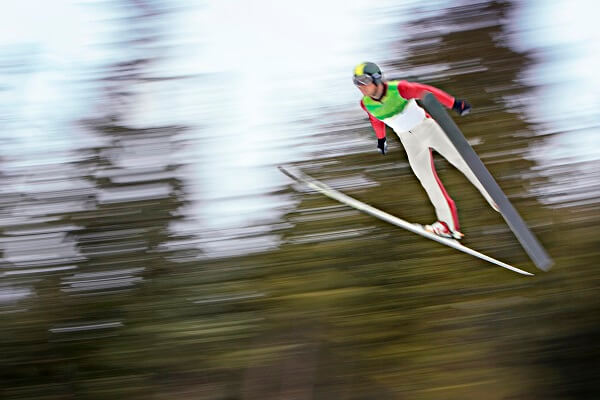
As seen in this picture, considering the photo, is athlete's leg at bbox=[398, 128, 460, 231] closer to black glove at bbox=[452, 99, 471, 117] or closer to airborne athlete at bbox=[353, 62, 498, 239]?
airborne athlete at bbox=[353, 62, 498, 239]

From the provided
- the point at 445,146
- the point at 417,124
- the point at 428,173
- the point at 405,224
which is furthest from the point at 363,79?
the point at 405,224

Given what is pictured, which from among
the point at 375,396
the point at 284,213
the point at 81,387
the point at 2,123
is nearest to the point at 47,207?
the point at 2,123

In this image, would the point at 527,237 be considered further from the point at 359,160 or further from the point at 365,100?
the point at 359,160

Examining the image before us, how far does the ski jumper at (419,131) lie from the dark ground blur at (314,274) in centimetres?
340

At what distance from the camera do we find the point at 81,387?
420 inches

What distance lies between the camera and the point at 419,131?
467 centimetres

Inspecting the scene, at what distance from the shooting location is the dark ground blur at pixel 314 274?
9336mm

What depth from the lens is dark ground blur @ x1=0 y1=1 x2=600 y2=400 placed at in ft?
30.6

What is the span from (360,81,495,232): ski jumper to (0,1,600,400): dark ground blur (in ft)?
11.1

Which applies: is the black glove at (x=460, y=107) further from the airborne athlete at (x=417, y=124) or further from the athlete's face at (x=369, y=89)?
the athlete's face at (x=369, y=89)

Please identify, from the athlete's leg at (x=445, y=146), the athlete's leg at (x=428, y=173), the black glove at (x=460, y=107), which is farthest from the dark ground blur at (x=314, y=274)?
the black glove at (x=460, y=107)

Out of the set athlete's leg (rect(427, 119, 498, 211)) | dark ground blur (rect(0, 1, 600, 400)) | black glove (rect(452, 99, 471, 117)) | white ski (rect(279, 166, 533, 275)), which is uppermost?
black glove (rect(452, 99, 471, 117))

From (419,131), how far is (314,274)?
5632mm

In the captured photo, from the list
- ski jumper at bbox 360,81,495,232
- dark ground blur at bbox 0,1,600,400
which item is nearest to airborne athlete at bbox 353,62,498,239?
ski jumper at bbox 360,81,495,232
